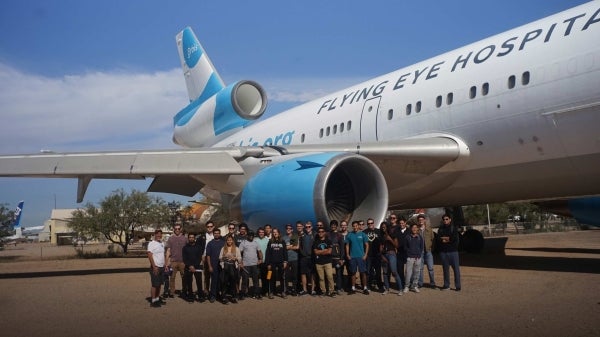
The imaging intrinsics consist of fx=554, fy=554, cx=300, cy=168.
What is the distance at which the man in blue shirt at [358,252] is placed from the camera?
884 centimetres

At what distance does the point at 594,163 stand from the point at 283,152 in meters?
5.46

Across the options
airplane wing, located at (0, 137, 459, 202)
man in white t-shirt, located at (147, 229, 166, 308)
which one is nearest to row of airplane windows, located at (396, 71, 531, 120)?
airplane wing, located at (0, 137, 459, 202)

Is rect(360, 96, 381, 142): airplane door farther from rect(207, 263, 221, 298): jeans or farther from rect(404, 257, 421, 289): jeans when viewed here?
Result: rect(207, 263, 221, 298): jeans

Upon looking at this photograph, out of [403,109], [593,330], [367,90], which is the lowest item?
[593,330]

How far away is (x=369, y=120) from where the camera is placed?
42.4ft

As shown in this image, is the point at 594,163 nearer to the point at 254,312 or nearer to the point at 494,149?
the point at 494,149

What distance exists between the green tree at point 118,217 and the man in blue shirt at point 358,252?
1922 cm

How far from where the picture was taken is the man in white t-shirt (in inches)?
320

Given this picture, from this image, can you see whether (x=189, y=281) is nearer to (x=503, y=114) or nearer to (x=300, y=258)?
(x=300, y=258)

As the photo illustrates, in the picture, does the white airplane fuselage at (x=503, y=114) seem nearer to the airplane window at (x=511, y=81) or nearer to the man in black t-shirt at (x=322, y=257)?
the airplane window at (x=511, y=81)

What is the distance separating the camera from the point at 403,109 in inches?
470

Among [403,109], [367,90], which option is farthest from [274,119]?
[403,109]

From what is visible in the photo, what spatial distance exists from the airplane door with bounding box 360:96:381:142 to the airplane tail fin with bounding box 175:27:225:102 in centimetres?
874

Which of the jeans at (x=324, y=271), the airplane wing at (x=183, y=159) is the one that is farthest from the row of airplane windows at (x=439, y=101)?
the jeans at (x=324, y=271)
